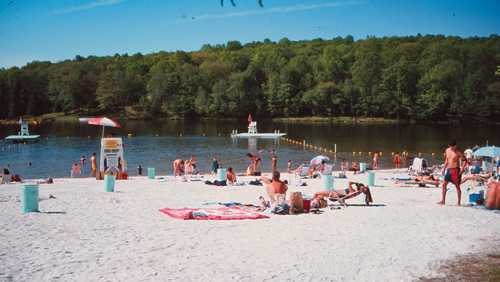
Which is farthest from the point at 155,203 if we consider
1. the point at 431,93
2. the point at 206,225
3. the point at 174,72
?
the point at 174,72

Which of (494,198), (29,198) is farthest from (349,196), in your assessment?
(29,198)

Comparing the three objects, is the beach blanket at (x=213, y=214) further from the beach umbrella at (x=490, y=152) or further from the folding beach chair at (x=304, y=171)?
the beach umbrella at (x=490, y=152)

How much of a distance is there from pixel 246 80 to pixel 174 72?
18788mm

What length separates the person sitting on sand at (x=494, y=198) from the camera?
1227 cm

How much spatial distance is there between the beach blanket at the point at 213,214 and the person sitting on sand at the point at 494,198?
20.7 feet

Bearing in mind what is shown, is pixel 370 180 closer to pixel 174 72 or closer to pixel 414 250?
pixel 414 250

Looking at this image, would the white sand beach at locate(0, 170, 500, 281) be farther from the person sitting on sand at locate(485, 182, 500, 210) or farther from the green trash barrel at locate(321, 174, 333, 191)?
the green trash barrel at locate(321, 174, 333, 191)

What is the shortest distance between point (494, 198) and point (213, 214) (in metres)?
7.77

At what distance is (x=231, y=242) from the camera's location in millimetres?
9188

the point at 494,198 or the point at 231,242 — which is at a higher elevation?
the point at 494,198

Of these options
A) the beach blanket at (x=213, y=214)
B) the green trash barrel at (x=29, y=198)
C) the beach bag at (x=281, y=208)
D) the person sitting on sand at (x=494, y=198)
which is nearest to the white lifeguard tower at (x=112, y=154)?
the green trash barrel at (x=29, y=198)

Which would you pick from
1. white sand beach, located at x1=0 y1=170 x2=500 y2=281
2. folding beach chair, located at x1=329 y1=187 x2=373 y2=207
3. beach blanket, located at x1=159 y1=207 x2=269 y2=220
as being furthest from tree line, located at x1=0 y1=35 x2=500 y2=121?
beach blanket, located at x1=159 y1=207 x2=269 y2=220

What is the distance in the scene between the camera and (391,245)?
9094 millimetres

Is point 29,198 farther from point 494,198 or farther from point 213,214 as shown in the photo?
point 494,198
